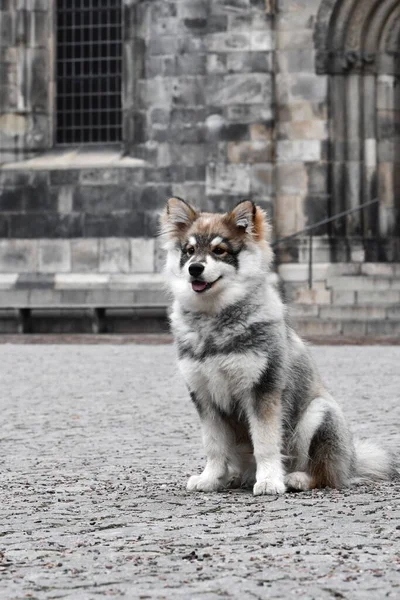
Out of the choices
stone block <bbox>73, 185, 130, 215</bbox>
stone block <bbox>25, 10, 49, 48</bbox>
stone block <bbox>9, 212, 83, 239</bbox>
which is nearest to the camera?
stone block <bbox>73, 185, 130, 215</bbox>

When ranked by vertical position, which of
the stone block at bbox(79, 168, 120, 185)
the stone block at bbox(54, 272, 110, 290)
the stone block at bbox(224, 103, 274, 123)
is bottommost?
the stone block at bbox(54, 272, 110, 290)

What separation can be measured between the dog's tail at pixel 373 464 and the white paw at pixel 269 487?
52 cm

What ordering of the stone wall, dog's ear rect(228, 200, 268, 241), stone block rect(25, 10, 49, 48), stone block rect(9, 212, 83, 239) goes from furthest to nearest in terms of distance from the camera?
stone block rect(25, 10, 49, 48) → stone block rect(9, 212, 83, 239) → the stone wall → dog's ear rect(228, 200, 268, 241)

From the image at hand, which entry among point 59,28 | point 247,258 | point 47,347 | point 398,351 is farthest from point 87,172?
point 247,258

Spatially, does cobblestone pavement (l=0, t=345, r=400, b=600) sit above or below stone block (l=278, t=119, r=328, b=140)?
below

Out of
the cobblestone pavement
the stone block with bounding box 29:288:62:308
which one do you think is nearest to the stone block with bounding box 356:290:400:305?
the stone block with bounding box 29:288:62:308

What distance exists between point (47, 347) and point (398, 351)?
5235mm

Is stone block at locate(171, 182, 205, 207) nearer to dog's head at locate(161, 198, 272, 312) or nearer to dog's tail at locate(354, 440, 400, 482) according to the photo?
dog's tail at locate(354, 440, 400, 482)

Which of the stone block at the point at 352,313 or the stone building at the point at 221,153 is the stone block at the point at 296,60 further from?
the stone block at the point at 352,313

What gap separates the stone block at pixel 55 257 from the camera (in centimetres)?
2736

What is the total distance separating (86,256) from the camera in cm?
2725

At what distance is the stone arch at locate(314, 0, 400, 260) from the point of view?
2623 cm

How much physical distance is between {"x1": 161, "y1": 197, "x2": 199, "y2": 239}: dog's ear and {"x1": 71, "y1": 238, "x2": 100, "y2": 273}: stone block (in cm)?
1993

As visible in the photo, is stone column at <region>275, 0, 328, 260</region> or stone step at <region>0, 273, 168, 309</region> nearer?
stone column at <region>275, 0, 328, 260</region>
